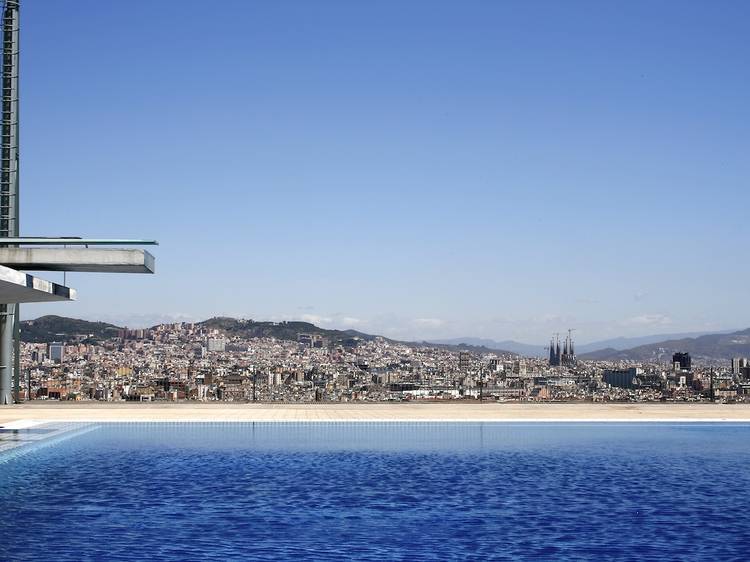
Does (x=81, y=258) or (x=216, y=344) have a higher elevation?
(x=81, y=258)

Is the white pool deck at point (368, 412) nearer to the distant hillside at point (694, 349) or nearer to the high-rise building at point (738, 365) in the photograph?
the high-rise building at point (738, 365)

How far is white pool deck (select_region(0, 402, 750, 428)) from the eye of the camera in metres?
18.4

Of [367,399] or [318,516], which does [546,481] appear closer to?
[318,516]

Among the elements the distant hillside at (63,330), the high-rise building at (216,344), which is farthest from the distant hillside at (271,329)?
the distant hillside at (63,330)

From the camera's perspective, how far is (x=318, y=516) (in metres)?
9.91

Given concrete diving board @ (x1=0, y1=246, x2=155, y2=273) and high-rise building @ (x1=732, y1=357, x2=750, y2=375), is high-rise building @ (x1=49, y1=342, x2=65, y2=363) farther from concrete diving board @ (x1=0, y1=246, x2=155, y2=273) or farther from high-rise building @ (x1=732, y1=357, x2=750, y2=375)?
high-rise building @ (x1=732, y1=357, x2=750, y2=375)

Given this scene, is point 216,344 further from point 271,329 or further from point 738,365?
point 738,365

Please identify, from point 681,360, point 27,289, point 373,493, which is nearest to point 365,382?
point 681,360

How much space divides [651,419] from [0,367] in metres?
13.7

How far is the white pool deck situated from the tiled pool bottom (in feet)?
2.31

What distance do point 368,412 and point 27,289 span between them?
27.6 ft

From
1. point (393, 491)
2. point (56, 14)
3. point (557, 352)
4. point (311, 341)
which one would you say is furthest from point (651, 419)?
point (311, 341)

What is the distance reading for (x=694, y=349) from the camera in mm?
59625

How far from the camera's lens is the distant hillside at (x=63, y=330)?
39.1 meters
